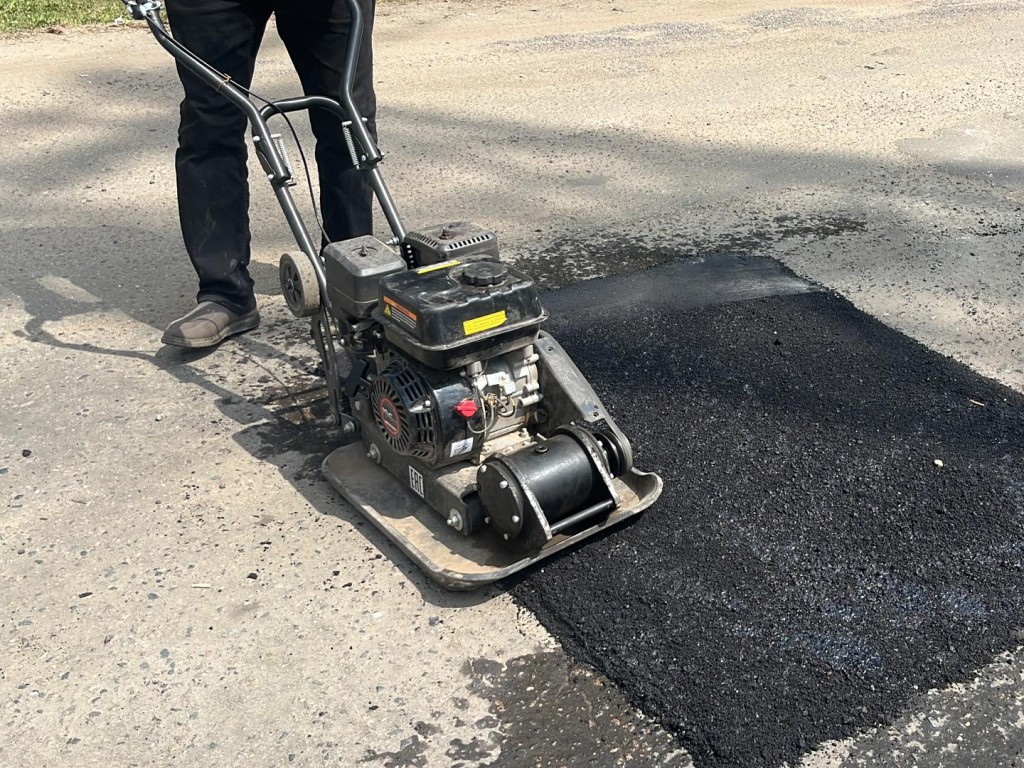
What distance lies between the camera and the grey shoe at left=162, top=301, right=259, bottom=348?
3729 mm

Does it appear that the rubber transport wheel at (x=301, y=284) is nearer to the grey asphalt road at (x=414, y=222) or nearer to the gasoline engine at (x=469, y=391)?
the gasoline engine at (x=469, y=391)

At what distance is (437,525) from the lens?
2832mm

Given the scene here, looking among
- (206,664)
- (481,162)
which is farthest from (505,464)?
(481,162)

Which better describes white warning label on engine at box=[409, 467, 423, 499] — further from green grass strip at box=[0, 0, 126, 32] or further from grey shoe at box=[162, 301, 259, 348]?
green grass strip at box=[0, 0, 126, 32]

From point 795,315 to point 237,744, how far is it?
262 centimetres

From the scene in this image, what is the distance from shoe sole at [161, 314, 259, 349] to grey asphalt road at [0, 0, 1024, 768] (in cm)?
6

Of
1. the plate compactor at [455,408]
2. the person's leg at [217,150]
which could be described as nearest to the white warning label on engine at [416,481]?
the plate compactor at [455,408]

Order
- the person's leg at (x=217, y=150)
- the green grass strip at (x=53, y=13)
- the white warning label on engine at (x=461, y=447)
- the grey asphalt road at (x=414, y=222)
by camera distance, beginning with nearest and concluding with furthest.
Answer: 1. the grey asphalt road at (x=414, y=222)
2. the white warning label on engine at (x=461, y=447)
3. the person's leg at (x=217, y=150)
4. the green grass strip at (x=53, y=13)

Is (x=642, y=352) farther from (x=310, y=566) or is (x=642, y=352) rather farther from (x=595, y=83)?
Answer: (x=595, y=83)

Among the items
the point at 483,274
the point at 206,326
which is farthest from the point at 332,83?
the point at 483,274

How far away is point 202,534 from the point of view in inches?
115

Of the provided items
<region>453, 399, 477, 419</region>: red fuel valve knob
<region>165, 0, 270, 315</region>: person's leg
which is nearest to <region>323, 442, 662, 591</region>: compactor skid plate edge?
<region>453, 399, 477, 419</region>: red fuel valve knob

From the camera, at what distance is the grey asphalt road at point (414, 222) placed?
2.34 meters

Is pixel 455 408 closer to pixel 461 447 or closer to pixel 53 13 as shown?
pixel 461 447
